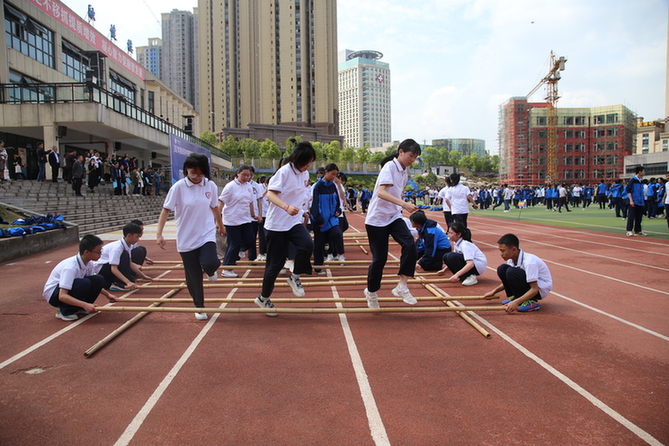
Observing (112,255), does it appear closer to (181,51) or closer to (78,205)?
(78,205)

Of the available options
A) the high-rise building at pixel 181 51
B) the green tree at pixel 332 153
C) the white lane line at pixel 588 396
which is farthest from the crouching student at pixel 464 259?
the high-rise building at pixel 181 51

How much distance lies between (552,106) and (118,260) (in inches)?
3788

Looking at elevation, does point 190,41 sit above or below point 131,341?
above

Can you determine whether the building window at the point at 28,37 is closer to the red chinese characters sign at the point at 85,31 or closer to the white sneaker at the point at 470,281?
the red chinese characters sign at the point at 85,31

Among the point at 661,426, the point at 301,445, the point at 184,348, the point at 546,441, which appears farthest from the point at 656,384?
the point at 184,348

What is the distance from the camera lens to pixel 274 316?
4.82 meters

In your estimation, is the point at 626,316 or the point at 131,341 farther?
the point at 626,316

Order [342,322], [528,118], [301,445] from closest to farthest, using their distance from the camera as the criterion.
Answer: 1. [301,445]
2. [342,322]
3. [528,118]

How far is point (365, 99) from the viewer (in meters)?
182

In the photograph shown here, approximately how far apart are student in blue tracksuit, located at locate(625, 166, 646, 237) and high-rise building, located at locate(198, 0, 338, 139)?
95.1 metres

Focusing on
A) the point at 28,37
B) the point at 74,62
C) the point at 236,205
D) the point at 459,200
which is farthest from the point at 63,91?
the point at 459,200

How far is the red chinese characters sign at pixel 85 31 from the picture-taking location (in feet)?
78.4

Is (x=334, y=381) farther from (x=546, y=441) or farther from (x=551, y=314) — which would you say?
(x=551, y=314)

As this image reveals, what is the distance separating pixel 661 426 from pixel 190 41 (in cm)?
16803
